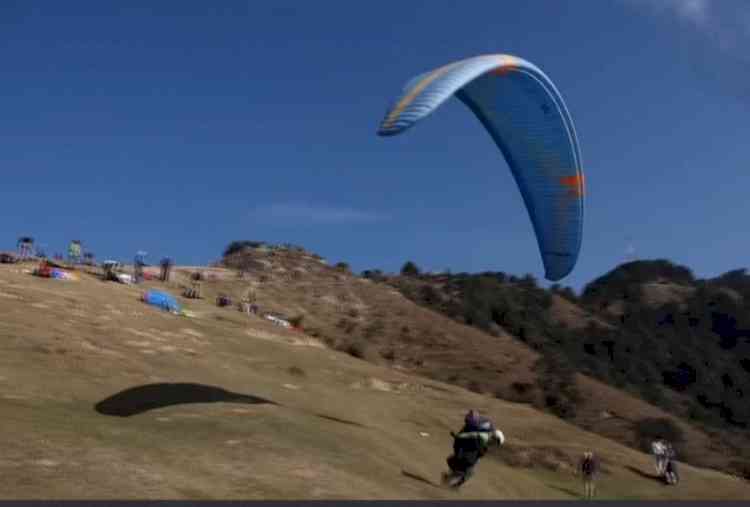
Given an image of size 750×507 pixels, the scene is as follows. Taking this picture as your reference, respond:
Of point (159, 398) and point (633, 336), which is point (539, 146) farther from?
point (633, 336)

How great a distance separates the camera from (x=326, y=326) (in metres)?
70.3

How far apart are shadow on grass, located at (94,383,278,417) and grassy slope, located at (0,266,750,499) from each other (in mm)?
567

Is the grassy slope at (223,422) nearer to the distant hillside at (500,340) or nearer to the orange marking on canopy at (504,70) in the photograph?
the orange marking on canopy at (504,70)

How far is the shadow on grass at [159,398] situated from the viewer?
74.1 feet

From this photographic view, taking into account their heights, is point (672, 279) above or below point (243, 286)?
above

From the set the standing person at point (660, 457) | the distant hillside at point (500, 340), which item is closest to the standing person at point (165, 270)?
the distant hillside at point (500, 340)

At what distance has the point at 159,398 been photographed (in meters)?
24.6

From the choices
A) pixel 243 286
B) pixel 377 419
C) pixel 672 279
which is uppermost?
pixel 672 279

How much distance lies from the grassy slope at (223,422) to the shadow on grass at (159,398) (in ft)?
1.86

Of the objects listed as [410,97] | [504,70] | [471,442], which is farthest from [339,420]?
[410,97]

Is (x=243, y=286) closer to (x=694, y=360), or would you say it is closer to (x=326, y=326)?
(x=326, y=326)

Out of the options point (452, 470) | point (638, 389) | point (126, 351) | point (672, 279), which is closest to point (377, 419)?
point (126, 351)

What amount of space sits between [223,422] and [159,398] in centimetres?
431

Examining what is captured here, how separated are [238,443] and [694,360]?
103016mm
